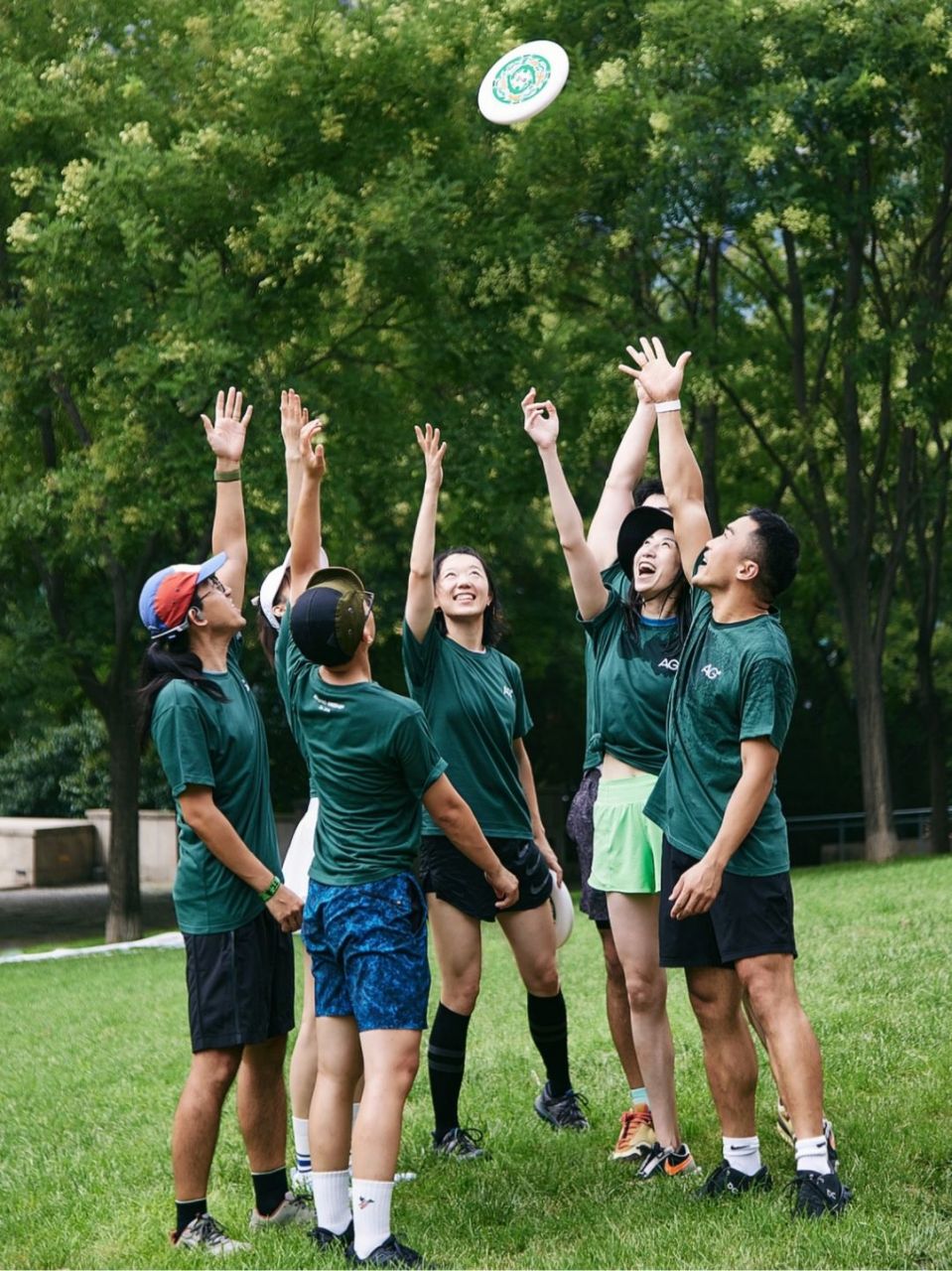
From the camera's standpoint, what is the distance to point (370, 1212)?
13.9ft

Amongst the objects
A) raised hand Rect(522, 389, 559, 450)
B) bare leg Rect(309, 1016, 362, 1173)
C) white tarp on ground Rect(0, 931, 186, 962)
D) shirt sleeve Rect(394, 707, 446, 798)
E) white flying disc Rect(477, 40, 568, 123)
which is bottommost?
white tarp on ground Rect(0, 931, 186, 962)

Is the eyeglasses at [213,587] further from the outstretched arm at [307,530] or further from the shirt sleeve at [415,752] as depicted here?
the shirt sleeve at [415,752]

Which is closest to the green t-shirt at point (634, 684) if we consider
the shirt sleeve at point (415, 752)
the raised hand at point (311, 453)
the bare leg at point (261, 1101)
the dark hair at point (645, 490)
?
the dark hair at point (645, 490)

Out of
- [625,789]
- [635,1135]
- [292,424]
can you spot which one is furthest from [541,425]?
[635,1135]

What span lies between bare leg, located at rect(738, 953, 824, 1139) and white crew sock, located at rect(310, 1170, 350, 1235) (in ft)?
4.45

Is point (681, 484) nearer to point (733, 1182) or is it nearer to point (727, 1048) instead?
point (727, 1048)

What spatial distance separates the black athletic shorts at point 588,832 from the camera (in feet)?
18.4

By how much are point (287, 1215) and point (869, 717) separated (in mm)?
16760

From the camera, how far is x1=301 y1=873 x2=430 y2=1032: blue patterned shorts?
444 centimetres

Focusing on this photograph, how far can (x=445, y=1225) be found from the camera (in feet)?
15.5

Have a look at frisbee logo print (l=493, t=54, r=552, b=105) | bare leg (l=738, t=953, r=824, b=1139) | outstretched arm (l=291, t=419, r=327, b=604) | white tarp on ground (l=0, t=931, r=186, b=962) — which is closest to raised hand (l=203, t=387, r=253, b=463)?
outstretched arm (l=291, t=419, r=327, b=604)

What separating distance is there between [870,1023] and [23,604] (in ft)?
47.6

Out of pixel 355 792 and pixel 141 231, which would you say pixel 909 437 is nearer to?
pixel 141 231

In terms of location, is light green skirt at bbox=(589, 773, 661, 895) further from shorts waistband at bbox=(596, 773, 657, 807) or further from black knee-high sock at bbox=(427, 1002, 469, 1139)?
black knee-high sock at bbox=(427, 1002, 469, 1139)
